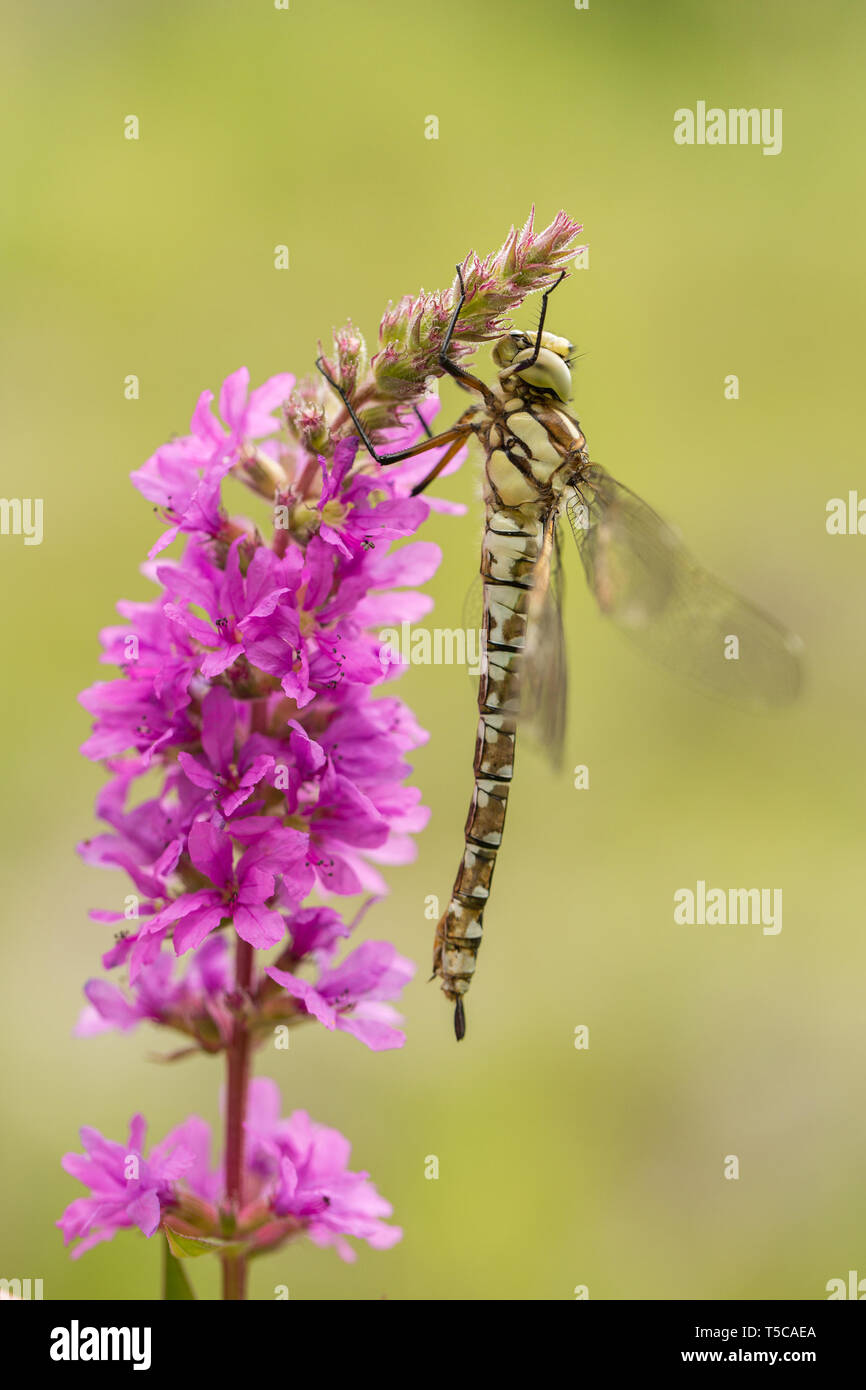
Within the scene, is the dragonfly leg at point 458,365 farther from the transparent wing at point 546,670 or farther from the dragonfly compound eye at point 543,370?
the transparent wing at point 546,670

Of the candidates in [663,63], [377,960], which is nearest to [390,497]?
[377,960]

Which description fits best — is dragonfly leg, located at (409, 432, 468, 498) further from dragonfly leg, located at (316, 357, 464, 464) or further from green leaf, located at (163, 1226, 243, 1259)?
green leaf, located at (163, 1226, 243, 1259)

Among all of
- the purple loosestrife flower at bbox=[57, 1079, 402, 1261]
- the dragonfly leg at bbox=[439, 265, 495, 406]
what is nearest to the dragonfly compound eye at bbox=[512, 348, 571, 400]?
the dragonfly leg at bbox=[439, 265, 495, 406]

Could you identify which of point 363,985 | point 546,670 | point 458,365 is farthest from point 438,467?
point 363,985

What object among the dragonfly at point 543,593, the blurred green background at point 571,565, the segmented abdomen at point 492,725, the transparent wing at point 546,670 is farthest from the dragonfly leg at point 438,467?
the blurred green background at point 571,565

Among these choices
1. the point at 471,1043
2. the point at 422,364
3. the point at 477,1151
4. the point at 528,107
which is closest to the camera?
the point at 422,364

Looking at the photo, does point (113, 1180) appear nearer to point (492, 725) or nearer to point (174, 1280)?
point (174, 1280)

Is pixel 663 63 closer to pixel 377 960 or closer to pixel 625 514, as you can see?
pixel 625 514
